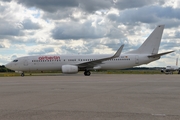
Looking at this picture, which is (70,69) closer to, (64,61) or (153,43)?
(64,61)

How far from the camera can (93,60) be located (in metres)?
32.2

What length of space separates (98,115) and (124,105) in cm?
167

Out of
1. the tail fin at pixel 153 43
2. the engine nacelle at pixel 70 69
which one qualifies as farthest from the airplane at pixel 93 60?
the engine nacelle at pixel 70 69

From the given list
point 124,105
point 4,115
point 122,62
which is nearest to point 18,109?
point 4,115

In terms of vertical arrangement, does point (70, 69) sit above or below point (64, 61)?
below

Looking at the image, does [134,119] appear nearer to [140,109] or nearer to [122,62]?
[140,109]

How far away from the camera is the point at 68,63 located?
33.0 meters

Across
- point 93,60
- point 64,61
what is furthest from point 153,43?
point 64,61

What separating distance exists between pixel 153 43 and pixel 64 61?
1258 centimetres

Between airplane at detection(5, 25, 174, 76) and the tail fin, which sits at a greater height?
the tail fin

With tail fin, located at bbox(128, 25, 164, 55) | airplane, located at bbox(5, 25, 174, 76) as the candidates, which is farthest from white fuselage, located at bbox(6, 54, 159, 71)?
tail fin, located at bbox(128, 25, 164, 55)

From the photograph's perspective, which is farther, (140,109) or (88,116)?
(140,109)

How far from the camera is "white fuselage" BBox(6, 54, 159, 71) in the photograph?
32.9m

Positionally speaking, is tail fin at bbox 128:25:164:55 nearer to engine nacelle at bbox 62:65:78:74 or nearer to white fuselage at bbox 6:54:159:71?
white fuselage at bbox 6:54:159:71
